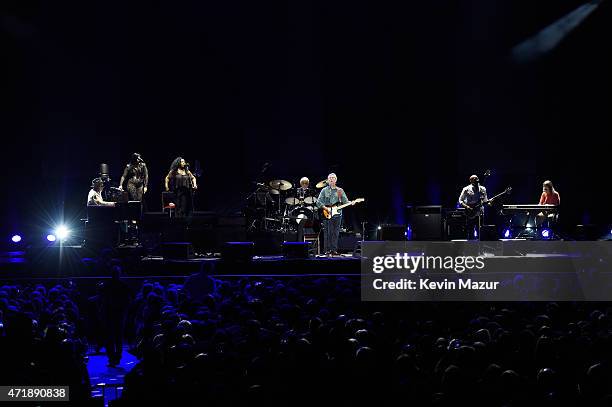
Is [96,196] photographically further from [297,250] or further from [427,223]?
[427,223]

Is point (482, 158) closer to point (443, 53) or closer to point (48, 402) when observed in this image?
point (443, 53)

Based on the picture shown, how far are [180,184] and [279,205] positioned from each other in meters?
2.76

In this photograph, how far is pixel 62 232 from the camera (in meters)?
15.5

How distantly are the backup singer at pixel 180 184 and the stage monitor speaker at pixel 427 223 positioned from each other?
4890 millimetres

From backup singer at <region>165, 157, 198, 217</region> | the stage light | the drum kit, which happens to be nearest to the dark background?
the stage light

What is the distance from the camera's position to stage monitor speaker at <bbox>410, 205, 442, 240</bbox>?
14477mm

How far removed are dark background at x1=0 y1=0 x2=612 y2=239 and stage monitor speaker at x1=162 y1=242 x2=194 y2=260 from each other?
4.85 metres

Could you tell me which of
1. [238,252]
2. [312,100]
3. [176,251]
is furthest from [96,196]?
[312,100]

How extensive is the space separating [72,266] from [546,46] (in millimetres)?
12410

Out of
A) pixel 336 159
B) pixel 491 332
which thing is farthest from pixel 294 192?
pixel 491 332

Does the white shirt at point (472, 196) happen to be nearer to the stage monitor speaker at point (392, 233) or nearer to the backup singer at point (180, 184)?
the stage monitor speaker at point (392, 233)

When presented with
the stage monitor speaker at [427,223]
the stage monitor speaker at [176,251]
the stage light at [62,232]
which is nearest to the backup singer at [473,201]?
the stage monitor speaker at [427,223]

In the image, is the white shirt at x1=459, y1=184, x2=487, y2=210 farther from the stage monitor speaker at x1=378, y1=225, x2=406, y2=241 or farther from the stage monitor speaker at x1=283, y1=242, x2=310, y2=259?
the stage monitor speaker at x1=283, y1=242, x2=310, y2=259

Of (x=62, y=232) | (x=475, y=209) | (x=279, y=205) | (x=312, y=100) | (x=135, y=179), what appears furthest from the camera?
(x=312, y=100)
